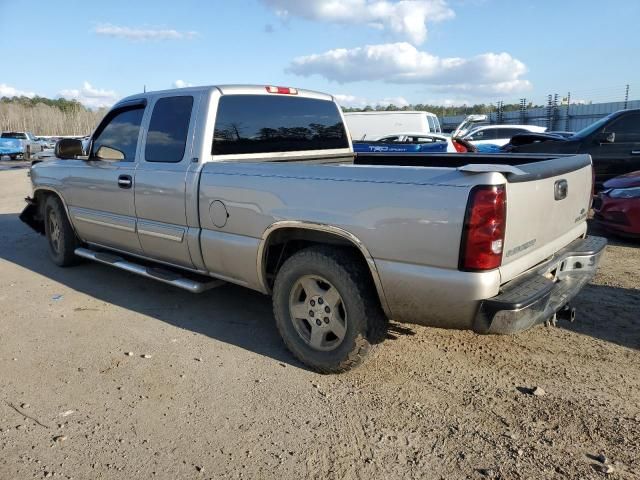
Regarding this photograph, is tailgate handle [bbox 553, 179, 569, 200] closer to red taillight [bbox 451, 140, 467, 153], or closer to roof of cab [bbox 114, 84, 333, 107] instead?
roof of cab [bbox 114, 84, 333, 107]

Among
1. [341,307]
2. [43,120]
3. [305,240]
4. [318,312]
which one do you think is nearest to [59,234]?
[305,240]

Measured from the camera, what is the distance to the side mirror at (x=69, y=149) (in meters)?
5.38

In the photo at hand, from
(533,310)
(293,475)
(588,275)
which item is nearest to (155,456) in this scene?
(293,475)

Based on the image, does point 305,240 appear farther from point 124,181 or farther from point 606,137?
point 606,137

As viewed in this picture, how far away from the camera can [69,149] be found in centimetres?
540

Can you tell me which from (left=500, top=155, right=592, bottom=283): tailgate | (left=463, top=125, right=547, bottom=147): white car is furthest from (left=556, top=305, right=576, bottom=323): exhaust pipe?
(left=463, top=125, right=547, bottom=147): white car

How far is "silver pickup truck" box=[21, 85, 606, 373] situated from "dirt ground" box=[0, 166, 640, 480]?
40cm

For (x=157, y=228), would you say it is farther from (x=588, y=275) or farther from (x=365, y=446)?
(x=588, y=275)

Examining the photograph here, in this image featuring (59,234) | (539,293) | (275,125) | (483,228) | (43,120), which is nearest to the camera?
(483,228)

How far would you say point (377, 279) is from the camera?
3102 mm

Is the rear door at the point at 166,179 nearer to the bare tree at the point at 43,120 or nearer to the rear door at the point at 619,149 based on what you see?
the rear door at the point at 619,149

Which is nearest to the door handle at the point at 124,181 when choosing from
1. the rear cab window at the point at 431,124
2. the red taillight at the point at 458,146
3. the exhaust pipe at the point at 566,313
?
the exhaust pipe at the point at 566,313

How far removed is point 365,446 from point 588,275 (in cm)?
213

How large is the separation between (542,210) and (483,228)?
66cm
